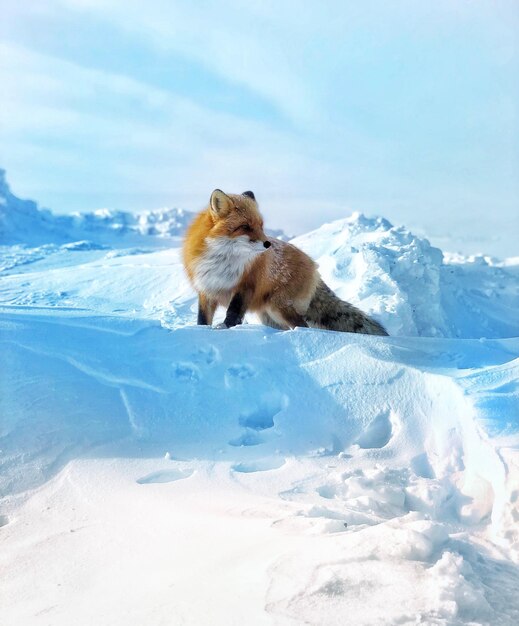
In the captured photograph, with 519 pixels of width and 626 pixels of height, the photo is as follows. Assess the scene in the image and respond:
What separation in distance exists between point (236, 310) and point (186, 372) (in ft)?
2.67

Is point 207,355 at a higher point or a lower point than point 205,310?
lower

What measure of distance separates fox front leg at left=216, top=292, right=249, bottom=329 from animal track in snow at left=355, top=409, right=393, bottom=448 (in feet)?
4.50

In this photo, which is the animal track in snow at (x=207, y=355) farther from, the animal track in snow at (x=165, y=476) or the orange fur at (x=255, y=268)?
the animal track in snow at (x=165, y=476)

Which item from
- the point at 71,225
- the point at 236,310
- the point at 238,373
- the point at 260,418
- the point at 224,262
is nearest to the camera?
the point at 260,418

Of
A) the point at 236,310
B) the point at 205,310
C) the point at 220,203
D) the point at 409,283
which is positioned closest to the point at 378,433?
the point at 236,310

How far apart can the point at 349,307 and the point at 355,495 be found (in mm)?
2339

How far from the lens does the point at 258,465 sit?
10.1ft

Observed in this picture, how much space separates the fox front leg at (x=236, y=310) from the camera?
4340 mm

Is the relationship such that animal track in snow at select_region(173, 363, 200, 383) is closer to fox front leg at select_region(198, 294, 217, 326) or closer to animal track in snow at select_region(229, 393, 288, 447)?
animal track in snow at select_region(229, 393, 288, 447)

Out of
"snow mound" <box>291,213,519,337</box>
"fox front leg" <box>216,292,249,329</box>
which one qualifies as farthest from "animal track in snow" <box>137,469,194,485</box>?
"snow mound" <box>291,213,519,337</box>

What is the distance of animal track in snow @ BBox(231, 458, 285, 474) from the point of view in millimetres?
3037

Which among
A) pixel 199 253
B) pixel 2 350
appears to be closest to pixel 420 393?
pixel 199 253

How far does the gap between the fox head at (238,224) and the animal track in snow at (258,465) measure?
1.62 meters

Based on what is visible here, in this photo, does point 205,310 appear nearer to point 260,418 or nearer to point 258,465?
point 260,418
